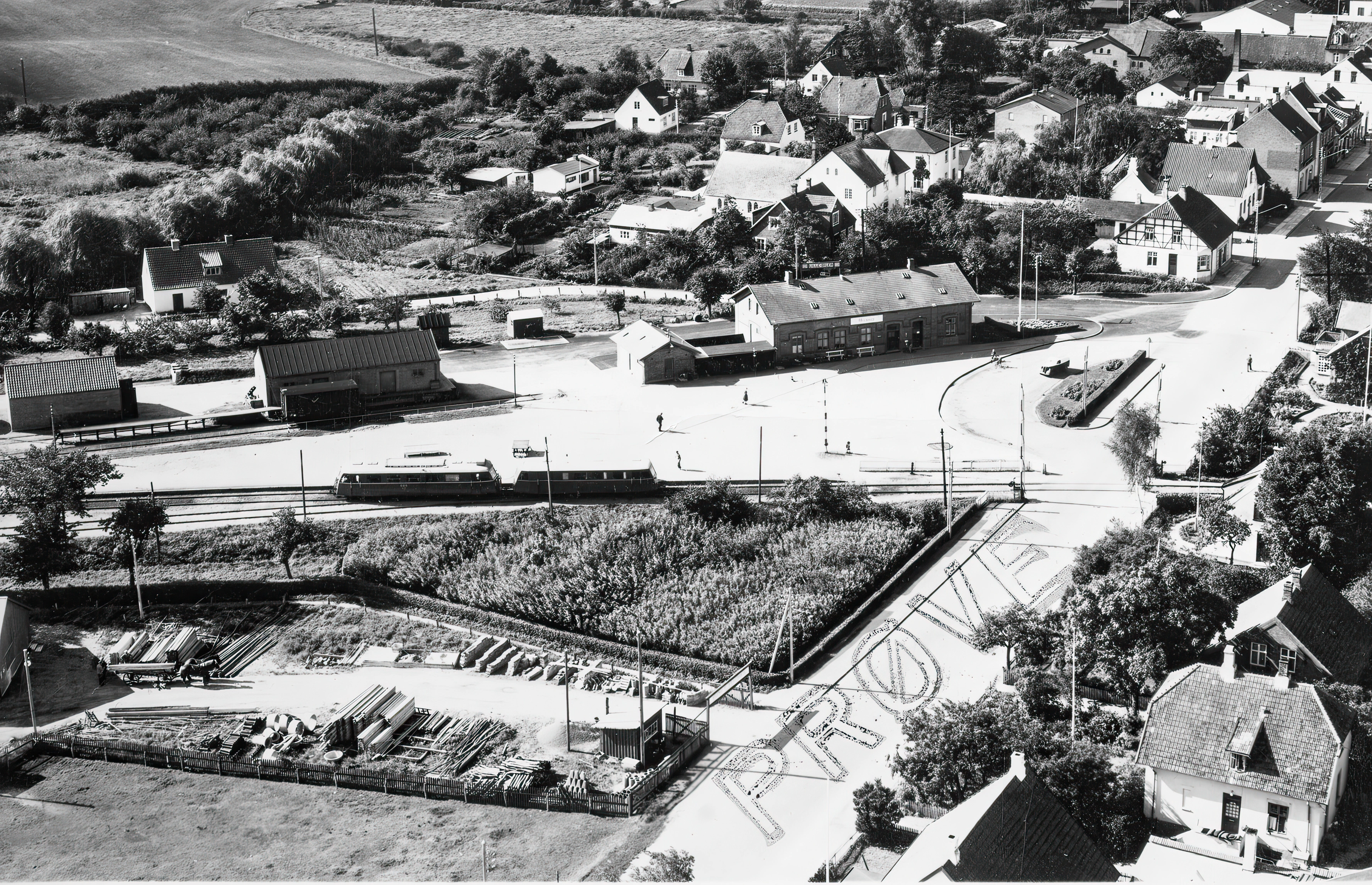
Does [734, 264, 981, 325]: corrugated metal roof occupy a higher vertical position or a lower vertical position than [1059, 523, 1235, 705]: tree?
higher

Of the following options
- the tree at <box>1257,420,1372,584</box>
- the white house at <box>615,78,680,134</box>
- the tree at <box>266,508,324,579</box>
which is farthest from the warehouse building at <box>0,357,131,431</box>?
the white house at <box>615,78,680,134</box>

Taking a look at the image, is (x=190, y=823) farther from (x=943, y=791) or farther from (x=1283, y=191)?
(x=1283, y=191)

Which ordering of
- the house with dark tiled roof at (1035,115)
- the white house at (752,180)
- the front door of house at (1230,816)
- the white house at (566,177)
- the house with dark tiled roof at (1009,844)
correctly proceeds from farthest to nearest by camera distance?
the house with dark tiled roof at (1035,115), the white house at (566,177), the white house at (752,180), the front door of house at (1230,816), the house with dark tiled roof at (1009,844)

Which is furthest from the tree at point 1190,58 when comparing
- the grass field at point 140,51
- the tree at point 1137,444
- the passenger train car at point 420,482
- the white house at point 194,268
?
the passenger train car at point 420,482

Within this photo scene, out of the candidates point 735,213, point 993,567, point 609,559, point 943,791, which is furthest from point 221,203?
point 943,791

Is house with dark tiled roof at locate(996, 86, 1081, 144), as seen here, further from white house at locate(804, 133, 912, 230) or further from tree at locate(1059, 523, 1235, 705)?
tree at locate(1059, 523, 1235, 705)

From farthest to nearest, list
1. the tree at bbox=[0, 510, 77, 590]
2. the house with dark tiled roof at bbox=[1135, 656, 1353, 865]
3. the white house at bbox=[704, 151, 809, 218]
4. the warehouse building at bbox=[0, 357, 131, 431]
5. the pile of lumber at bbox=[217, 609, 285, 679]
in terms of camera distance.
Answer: the white house at bbox=[704, 151, 809, 218], the warehouse building at bbox=[0, 357, 131, 431], the tree at bbox=[0, 510, 77, 590], the pile of lumber at bbox=[217, 609, 285, 679], the house with dark tiled roof at bbox=[1135, 656, 1353, 865]

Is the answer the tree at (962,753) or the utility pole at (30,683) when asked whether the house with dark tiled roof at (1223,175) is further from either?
the utility pole at (30,683)
